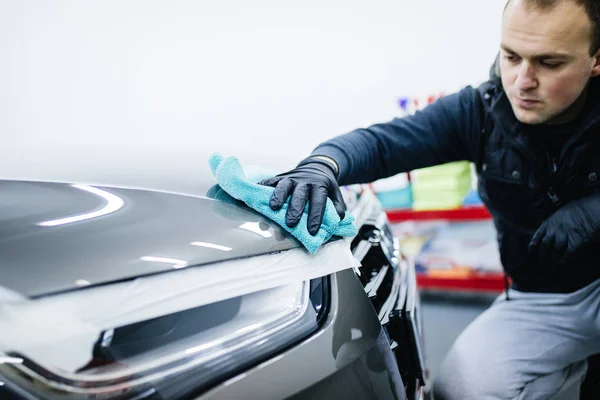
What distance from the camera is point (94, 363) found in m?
0.45

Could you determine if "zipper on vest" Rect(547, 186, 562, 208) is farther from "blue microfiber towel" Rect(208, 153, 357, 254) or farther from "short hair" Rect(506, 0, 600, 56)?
"blue microfiber towel" Rect(208, 153, 357, 254)

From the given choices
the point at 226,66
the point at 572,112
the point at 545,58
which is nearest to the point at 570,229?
the point at 572,112

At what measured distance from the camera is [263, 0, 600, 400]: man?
0.96m

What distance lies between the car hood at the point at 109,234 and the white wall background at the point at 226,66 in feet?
5.03

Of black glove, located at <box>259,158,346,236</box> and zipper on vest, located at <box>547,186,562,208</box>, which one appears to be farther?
zipper on vest, located at <box>547,186,562,208</box>

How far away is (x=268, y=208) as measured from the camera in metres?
0.71

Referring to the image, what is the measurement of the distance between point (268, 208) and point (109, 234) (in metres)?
0.25

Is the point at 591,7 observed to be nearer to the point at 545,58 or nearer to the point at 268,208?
the point at 545,58

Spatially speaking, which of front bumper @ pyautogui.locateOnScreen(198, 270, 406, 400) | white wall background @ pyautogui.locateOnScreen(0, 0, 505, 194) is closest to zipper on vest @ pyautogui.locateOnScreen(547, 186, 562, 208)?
front bumper @ pyautogui.locateOnScreen(198, 270, 406, 400)

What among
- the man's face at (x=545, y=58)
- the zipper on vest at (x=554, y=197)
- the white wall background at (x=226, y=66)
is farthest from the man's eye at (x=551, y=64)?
the white wall background at (x=226, y=66)

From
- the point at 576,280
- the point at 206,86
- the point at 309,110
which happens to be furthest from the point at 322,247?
the point at 206,86

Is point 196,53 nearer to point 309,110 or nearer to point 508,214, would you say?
point 309,110

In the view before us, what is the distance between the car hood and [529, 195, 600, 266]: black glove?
2.34ft

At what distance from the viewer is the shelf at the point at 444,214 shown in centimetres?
193
